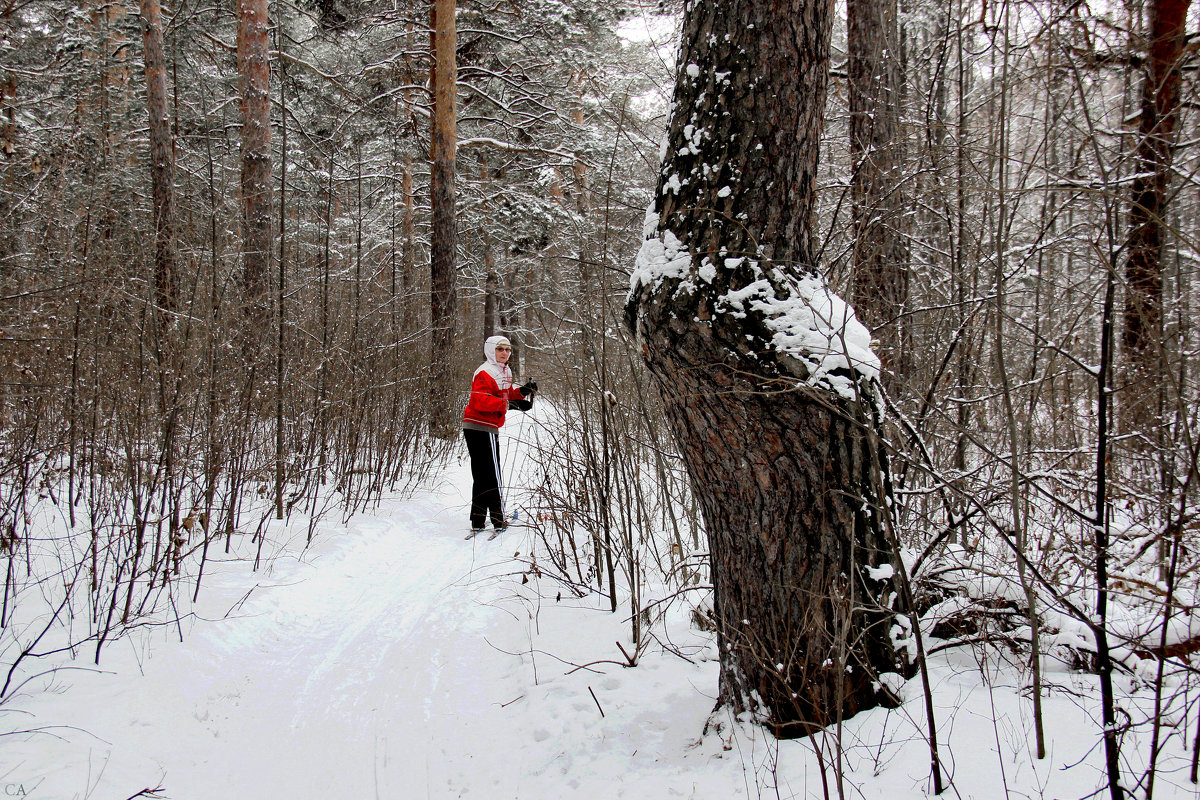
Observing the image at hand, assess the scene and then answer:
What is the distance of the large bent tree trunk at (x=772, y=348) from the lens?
211 centimetres

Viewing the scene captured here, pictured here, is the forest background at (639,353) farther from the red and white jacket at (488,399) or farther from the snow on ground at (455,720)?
the red and white jacket at (488,399)

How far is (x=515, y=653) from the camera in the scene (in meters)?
3.56

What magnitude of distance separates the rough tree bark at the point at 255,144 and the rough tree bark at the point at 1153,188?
6423 mm

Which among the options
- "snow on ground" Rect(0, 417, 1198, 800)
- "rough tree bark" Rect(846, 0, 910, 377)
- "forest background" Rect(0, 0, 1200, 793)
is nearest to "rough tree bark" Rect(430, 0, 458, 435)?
"forest background" Rect(0, 0, 1200, 793)

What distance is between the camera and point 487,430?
6.16 metres

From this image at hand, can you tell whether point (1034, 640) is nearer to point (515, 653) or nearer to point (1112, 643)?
point (1112, 643)

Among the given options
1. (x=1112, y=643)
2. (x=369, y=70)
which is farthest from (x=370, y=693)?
(x=369, y=70)

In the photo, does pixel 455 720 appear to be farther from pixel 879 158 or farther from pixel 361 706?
A: pixel 879 158

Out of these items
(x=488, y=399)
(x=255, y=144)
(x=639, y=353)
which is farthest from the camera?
(x=255, y=144)

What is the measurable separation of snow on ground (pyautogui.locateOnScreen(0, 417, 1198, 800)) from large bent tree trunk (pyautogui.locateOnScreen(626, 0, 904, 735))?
27cm

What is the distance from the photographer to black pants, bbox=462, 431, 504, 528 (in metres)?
6.14

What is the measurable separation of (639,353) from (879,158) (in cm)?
266

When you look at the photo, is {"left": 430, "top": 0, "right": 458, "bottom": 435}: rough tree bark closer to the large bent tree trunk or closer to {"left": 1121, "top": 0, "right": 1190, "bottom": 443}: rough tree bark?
the large bent tree trunk

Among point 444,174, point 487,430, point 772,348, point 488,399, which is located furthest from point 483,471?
point 444,174
